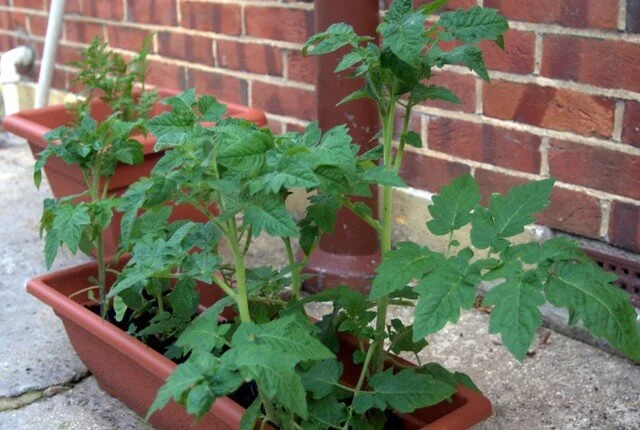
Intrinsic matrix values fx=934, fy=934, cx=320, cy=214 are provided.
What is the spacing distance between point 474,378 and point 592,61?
699 millimetres

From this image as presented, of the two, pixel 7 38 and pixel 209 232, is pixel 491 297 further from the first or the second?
pixel 7 38

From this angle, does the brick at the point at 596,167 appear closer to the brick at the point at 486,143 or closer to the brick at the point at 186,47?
the brick at the point at 486,143

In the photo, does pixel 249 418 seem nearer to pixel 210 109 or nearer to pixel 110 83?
pixel 210 109

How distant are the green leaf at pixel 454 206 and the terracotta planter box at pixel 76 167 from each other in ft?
3.40

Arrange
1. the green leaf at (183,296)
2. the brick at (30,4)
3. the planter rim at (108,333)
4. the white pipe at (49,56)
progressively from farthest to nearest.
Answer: the brick at (30,4)
the white pipe at (49,56)
the green leaf at (183,296)
the planter rim at (108,333)

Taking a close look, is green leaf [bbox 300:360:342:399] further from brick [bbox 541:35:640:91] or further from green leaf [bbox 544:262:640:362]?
brick [bbox 541:35:640:91]

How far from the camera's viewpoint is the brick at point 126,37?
3.17 m

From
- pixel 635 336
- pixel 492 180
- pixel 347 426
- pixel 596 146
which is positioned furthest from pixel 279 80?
pixel 635 336

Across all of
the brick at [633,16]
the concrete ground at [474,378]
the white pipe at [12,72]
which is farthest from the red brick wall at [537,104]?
the white pipe at [12,72]

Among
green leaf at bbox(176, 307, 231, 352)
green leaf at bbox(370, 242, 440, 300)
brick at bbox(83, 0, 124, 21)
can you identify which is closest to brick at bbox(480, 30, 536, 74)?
green leaf at bbox(370, 242, 440, 300)

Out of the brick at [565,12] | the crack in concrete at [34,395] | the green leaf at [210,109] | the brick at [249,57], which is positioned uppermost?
the brick at [565,12]

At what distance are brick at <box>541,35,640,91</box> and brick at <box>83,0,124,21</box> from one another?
5.69ft

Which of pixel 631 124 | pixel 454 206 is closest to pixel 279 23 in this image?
pixel 631 124

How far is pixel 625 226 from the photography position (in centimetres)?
197
